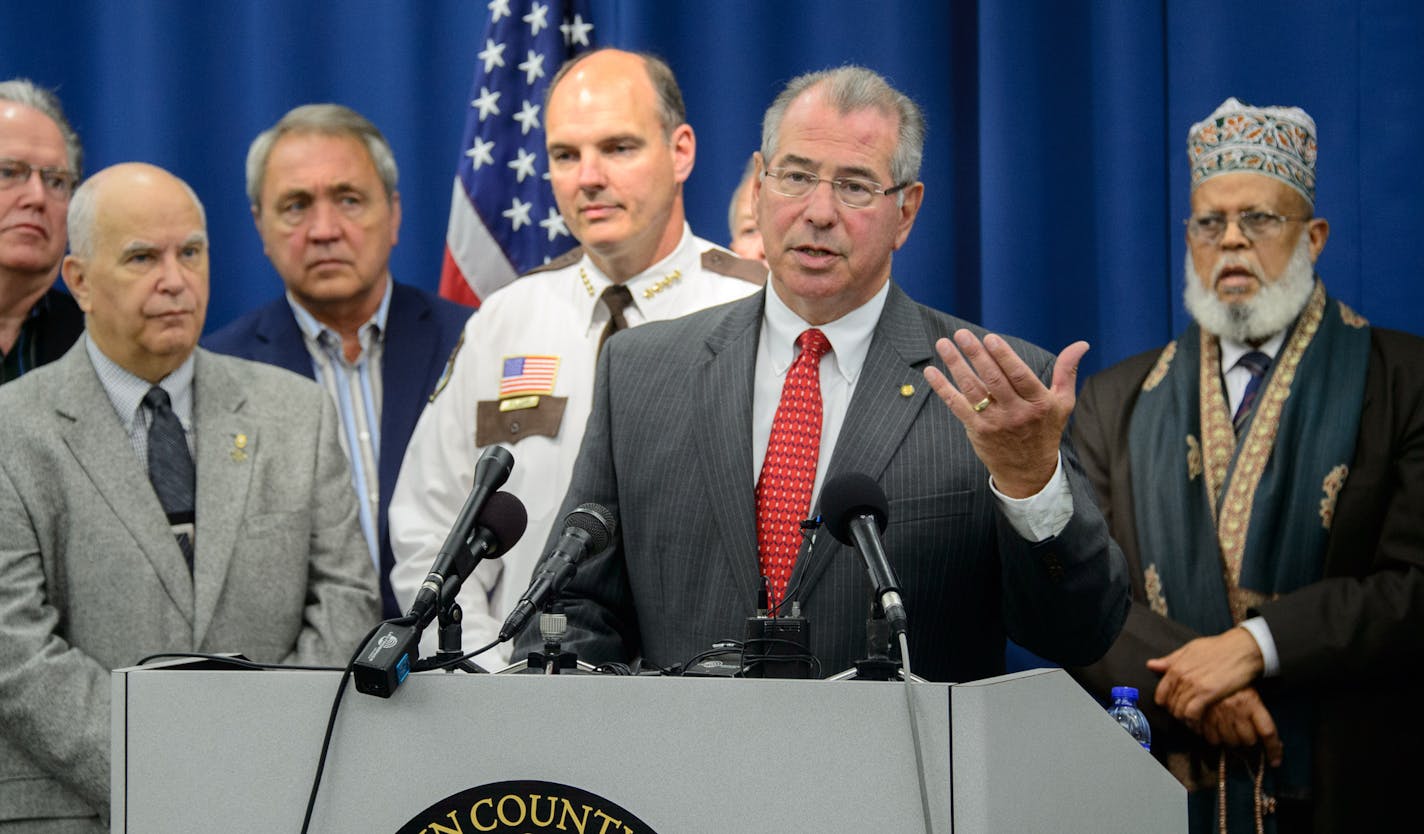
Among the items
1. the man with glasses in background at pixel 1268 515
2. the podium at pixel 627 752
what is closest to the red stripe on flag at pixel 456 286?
the man with glasses in background at pixel 1268 515

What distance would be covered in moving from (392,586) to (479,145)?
1390 millimetres

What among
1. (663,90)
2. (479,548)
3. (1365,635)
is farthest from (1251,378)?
(479,548)

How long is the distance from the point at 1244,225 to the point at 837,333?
1660mm

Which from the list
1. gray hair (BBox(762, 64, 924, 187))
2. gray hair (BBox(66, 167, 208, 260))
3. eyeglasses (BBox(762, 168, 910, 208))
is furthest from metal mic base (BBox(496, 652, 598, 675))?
gray hair (BBox(66, 167, 208, 260))

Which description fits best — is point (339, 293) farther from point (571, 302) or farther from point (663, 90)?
point (663, 90)

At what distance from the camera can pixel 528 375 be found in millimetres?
3400

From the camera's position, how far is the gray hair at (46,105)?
3.88 meters

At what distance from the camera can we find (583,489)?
236 centimetres

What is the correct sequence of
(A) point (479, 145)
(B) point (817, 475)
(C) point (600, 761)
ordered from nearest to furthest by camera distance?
1. (C) point (600, 761)
2. (B) point (817, 475)
3. (A) point (479, 145)

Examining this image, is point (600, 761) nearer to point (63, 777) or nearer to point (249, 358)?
point (63, 777)

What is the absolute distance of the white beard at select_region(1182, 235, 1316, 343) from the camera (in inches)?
137

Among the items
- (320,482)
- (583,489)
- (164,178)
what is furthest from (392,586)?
(583,489)

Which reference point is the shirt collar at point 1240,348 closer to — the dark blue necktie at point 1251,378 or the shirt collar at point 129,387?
the dark blue necktie at point 1251,378

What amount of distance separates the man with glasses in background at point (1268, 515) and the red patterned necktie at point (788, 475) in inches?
51.0
